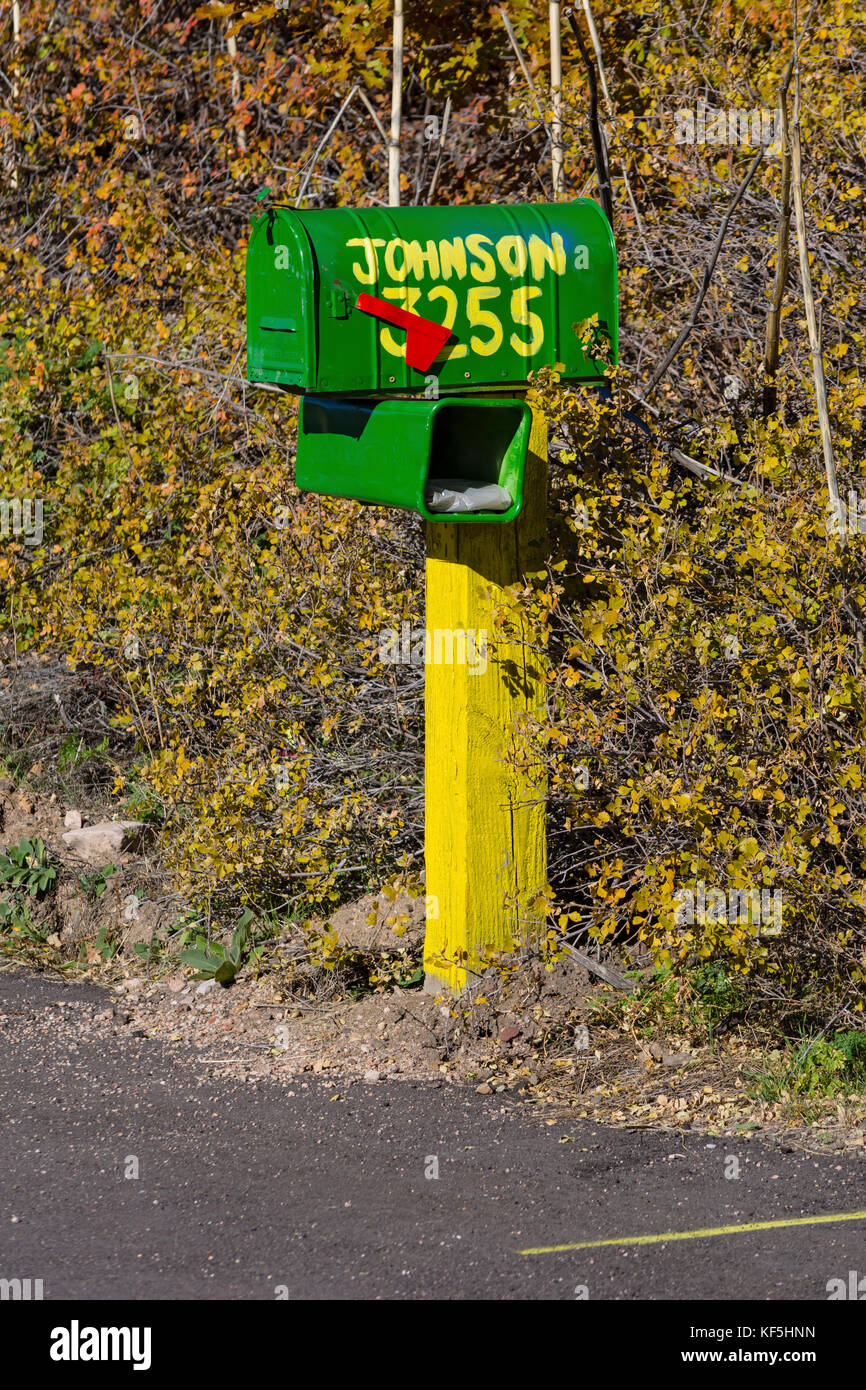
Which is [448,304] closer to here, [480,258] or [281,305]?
[480,258]

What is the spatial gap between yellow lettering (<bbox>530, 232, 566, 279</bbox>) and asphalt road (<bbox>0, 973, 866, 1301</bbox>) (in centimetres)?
252

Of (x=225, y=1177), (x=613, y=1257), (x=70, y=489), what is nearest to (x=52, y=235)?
(x=70, y=489)

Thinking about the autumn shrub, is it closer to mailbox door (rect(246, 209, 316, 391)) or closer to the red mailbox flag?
the red mailbox flag

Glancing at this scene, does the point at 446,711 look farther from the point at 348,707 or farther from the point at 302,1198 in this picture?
the point at 302,1198

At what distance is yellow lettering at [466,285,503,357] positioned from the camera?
4.34 m

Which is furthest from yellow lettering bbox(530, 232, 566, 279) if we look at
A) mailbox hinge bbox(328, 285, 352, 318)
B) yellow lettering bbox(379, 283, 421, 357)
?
mailbox hinge bbox(328, 285, 352, 318)

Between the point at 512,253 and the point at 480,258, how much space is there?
11 cm

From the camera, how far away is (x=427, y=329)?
4297 millimetres

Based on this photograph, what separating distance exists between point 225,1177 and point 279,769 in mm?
1810

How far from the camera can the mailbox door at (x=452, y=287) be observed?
421 centimetres

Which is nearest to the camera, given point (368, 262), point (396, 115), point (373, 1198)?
point (373, 1198)

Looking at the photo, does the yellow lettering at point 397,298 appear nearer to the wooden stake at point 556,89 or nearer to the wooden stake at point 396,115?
the wooden stake at point 396,115

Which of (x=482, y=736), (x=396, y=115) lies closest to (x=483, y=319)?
(x=482, y=736)
